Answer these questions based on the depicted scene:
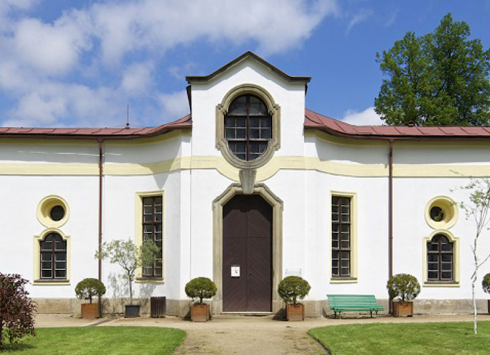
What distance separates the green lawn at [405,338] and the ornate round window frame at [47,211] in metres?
10.0

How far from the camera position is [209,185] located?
18688 mm

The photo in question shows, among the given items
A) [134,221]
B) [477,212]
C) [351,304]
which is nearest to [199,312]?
[134,221]

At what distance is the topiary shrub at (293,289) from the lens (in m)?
17.2

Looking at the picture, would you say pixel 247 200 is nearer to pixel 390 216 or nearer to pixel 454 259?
pixel 390 216

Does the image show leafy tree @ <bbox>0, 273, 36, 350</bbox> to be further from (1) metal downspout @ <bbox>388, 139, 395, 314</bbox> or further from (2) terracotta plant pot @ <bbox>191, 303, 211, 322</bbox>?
(1) metal downspout @ <bbox>388, 139, 395, 314</bbox>

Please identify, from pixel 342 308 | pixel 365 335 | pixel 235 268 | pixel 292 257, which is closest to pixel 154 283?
pixel 235 268

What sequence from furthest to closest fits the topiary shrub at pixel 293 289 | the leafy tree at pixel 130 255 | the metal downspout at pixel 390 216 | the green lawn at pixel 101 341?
the metal downspout at pixel 390 216 → the leafy tree at pixel 130 255 → the topiary shrub at pixel 293 289 → the green lawn at pixel 101 341

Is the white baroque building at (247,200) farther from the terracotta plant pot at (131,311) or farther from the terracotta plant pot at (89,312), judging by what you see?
the terracotta plant pot at (89,312)

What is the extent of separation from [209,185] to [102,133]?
16.0 feet

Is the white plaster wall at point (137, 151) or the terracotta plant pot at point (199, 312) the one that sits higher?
the white plaster wall at point (137, 151)

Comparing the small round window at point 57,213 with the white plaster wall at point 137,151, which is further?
the small round window at point 57,213

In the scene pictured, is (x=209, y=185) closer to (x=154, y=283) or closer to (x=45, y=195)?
(x=154, y=283)

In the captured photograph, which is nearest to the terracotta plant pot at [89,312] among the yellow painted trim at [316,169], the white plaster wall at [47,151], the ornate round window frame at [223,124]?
the yellow painted trim at [316,169]

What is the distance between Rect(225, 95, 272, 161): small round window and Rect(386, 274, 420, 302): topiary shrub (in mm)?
5890
